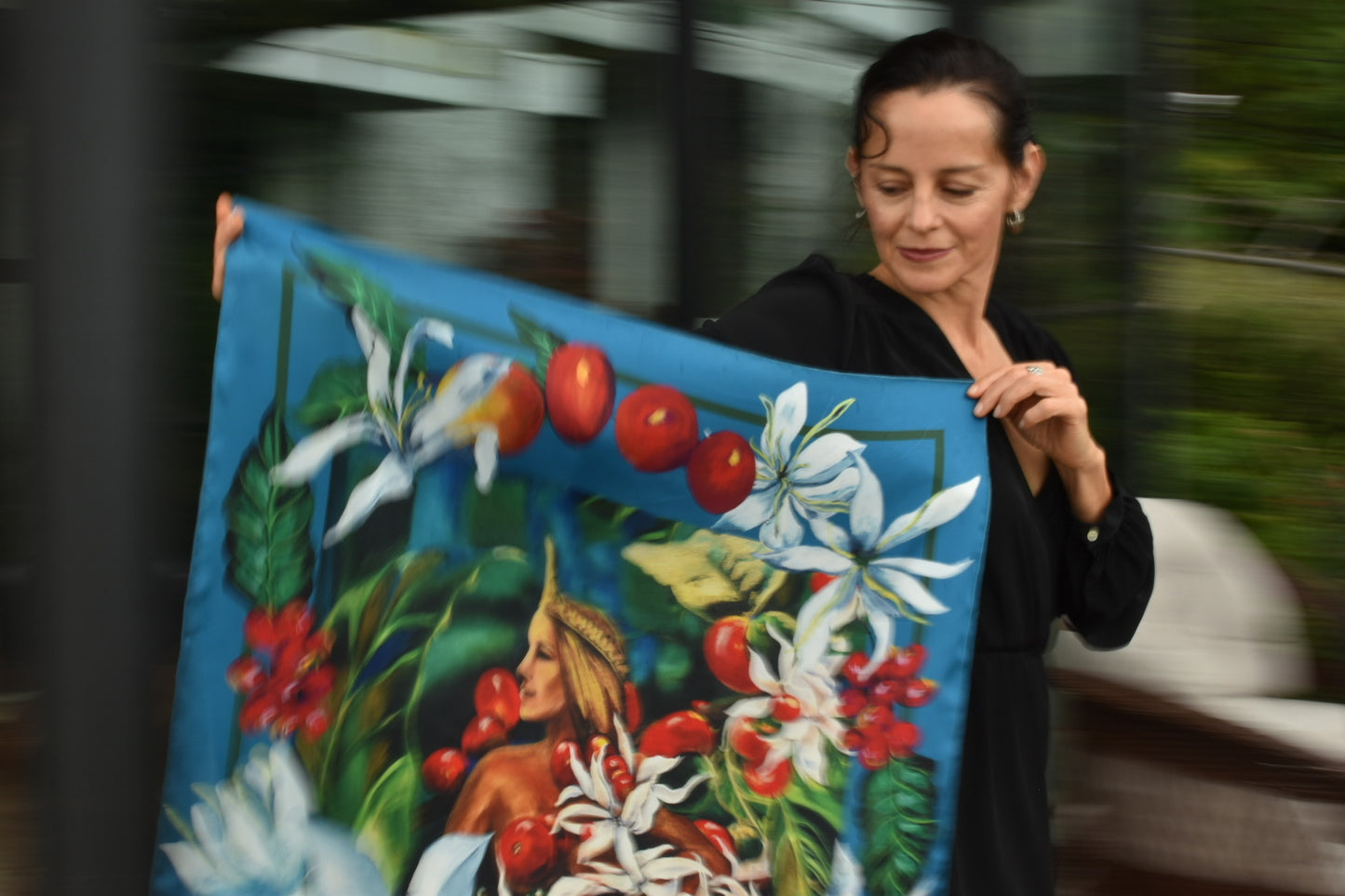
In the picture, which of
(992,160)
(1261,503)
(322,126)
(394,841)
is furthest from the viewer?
(1261,503)

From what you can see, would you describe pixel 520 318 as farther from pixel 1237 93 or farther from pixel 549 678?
pixel 1237 93

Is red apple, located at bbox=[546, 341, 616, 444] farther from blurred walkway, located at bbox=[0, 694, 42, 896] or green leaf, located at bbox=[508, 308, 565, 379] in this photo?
blurred walkway, located at bbox=[0, 694, 42, 896]

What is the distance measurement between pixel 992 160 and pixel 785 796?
0.78 metres

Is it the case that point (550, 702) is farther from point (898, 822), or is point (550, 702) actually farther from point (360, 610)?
point (898, 822)

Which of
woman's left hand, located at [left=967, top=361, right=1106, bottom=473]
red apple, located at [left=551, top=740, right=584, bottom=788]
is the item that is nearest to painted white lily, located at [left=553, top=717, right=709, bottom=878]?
red apple, located at [left=551, top=740, right=584, bottom=788]

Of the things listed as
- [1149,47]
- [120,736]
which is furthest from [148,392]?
[1149,47]

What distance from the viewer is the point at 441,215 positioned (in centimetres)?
222

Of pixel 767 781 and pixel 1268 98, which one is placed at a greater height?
pixel 1268 98

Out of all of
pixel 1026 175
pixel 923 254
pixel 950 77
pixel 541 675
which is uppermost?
pixel 950 77

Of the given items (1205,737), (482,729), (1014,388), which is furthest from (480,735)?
(1205,737)

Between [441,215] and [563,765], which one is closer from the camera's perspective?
[563,765]

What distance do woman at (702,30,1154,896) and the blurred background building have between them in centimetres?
53

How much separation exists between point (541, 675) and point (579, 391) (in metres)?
0.32

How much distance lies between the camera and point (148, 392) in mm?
1805
